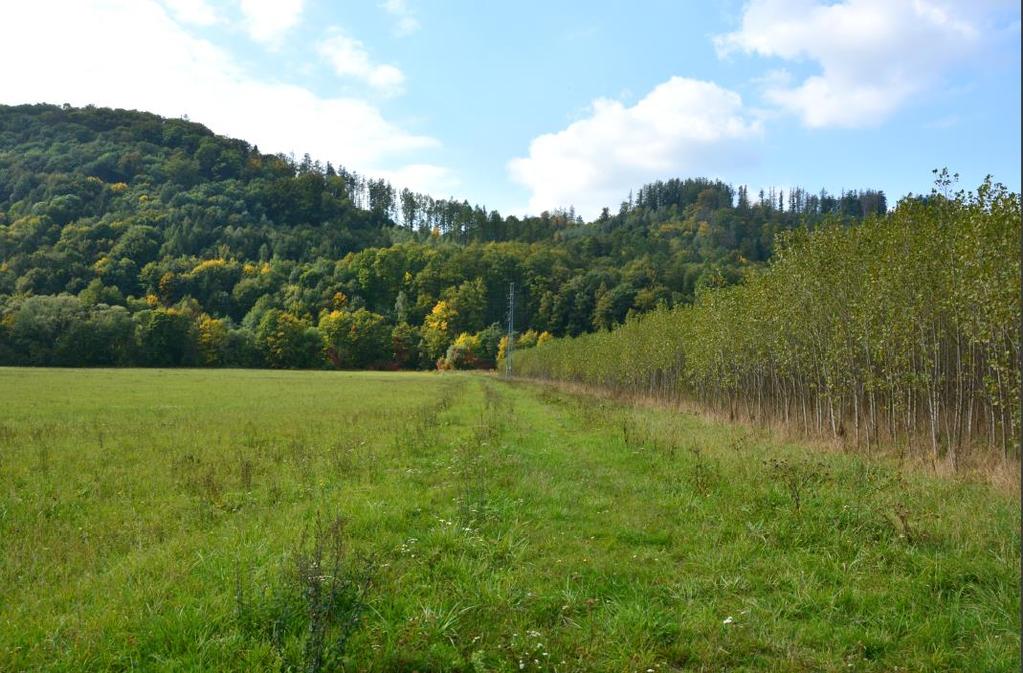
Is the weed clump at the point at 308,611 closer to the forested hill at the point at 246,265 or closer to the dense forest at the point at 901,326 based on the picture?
the dense forest at the point at 901,326

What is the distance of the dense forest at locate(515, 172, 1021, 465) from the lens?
1234cm

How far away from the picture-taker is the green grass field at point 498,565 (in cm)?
485

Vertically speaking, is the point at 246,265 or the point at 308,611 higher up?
the point at 246,265

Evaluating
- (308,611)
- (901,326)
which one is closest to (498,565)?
(308,611)

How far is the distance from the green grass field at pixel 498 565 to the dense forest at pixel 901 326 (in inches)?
129

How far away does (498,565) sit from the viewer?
6.87 m

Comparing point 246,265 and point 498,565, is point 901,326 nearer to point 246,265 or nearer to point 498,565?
point 498,565

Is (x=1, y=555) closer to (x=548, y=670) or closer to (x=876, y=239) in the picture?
(x=548, y=670)

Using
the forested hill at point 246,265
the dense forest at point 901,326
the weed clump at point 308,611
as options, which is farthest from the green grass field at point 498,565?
the forested hill at point 246,265

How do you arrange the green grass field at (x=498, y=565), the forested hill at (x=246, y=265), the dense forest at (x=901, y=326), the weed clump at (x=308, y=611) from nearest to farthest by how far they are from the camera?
1. the weed clump at (x=308, y=611)
2. the green grass field at (x=498, y=565)
3. the dense forest at (x=901, y=326)
4. the forested hill at (x=246, y=265)

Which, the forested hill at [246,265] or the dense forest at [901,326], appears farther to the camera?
the forested hill at [246,265]

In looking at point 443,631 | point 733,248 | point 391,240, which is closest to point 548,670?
point 443,631

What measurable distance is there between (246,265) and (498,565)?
147 meters

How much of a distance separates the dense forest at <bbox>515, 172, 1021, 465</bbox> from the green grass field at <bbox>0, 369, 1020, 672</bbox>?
327 cm
